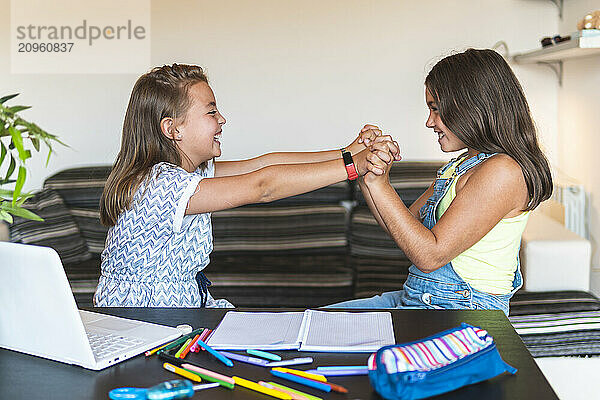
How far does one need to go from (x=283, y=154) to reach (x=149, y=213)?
2.21 feet

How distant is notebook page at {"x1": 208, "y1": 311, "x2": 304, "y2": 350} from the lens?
Answer: 1.36 m

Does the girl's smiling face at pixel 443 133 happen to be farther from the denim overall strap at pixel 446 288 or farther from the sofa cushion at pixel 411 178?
the sofa cushion at pixel 411 178

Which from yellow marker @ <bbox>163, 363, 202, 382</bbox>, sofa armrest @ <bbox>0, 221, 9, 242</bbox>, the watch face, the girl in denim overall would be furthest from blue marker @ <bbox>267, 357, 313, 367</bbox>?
sofa armrest @ <bbox>0, 221, 9, 242</bbox>

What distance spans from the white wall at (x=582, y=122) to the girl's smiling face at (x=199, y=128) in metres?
2.10

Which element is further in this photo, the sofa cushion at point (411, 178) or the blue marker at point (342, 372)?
the sofa cushion at point (411, 178)

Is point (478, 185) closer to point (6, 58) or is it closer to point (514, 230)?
point (514, 230)

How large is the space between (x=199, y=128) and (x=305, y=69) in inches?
Answer: 81.2

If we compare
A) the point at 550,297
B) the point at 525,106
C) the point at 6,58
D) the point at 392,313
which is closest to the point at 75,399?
the point at 392,313

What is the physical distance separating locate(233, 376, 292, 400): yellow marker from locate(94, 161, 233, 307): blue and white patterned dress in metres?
0.75

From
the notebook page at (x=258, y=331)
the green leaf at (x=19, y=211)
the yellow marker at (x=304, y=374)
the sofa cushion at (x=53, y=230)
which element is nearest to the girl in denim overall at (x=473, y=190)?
the notebook page at (x=258, y=331)

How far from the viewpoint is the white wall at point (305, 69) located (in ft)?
13.2

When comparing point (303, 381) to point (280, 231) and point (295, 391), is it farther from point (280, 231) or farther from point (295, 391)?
point (280, 231)

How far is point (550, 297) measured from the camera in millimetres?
2824

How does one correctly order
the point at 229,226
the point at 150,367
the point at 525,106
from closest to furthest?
the point at 150,367 < the point at 525,106 < the point at 229,226
